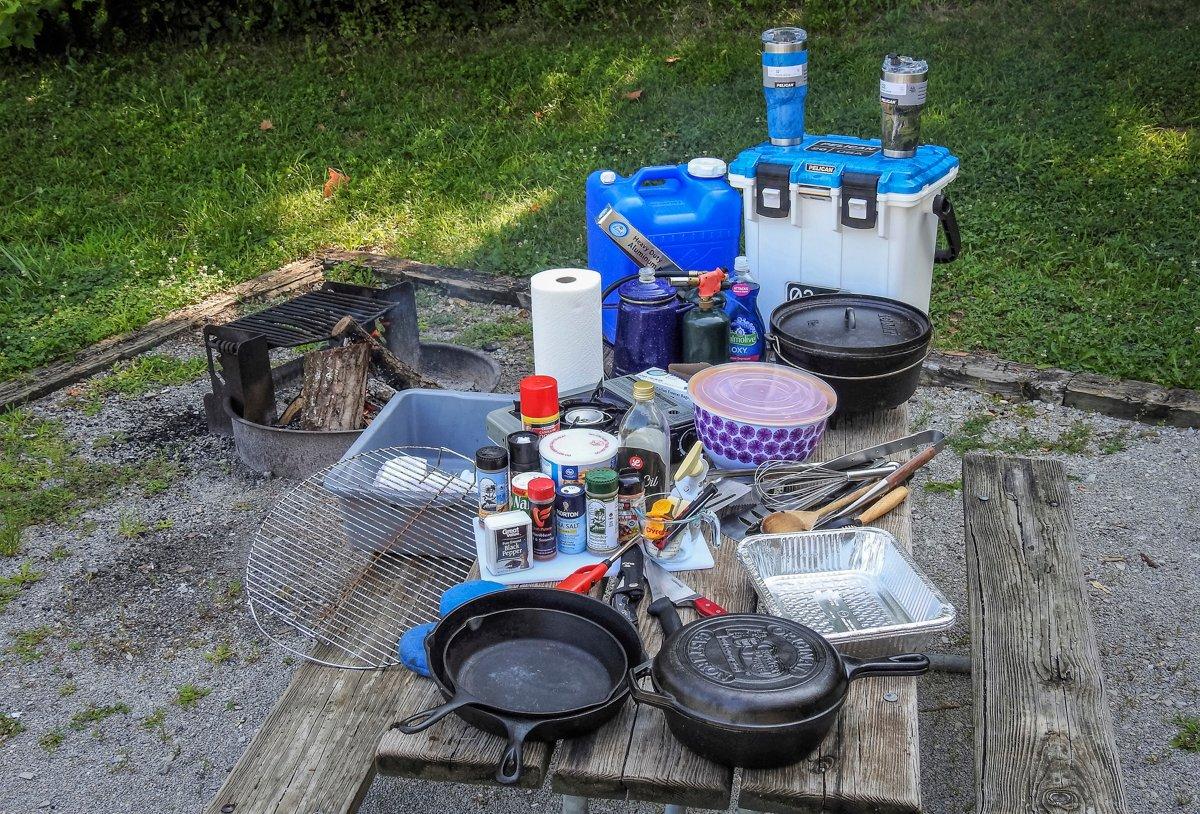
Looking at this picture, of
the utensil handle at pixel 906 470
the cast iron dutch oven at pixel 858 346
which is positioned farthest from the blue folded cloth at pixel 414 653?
the cast iron dutch oven at pixel 858 346

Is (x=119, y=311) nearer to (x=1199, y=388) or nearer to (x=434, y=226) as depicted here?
(x=434, y=226)

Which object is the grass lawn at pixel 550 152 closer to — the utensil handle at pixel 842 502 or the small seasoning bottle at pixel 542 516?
the utensil handle at pixel 842 502

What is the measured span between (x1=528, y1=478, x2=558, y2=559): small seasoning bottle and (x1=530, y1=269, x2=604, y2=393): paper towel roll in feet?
2.31

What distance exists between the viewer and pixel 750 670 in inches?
65.2

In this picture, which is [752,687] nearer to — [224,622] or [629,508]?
[629,508]

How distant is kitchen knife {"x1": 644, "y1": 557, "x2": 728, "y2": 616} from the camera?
6.61 ft

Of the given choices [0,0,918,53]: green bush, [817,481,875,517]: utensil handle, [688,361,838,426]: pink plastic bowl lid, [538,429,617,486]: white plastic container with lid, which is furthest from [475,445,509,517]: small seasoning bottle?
[0,0,918,53]: green bush

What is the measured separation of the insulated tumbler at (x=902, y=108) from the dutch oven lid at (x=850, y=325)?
54 cm

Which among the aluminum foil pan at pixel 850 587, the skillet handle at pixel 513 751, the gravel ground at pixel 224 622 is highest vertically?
the skillet handle at pixel 513 751

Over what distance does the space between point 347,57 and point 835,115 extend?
4260mm

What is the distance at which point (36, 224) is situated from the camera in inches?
258

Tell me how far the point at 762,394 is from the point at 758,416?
0.13m

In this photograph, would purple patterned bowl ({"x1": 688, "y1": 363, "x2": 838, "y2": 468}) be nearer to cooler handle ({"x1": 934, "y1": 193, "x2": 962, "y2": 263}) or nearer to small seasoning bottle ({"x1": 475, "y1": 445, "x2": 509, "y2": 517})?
small seasoning bottle ({"x1": 475, "y1": 445, "x2": 509, "y2": 517})

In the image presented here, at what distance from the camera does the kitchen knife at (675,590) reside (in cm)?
202
